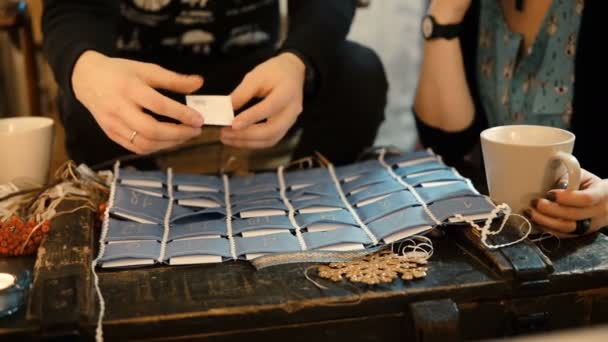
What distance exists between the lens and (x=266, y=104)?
833 mm

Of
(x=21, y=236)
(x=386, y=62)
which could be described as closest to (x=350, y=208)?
(x=21, y=236)

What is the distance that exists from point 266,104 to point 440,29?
408 millimetres

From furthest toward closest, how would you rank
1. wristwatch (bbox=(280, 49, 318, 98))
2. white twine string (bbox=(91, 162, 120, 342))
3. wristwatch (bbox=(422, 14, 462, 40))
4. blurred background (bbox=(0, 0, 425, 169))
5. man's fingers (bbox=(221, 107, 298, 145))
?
blurred background (bbox=(0, 0, 425, 169))
wristwatch (bbox=(422, 14, 462, 40))
wristwatch (bbox=(280, 49, 318, 98))
man's fingers (bbox=(221, 107, 298, 145))
white twine string (bbox=(91, 162, 120, 342))

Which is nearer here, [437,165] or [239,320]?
[239,320]

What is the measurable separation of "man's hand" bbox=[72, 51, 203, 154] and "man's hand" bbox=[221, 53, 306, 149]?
0.05 m

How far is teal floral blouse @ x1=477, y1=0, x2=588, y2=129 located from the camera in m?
1.02

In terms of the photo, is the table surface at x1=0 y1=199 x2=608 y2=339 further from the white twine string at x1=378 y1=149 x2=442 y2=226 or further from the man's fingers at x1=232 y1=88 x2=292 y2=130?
the man's fingers at x1=232 y1=88 x2=292 y2=130

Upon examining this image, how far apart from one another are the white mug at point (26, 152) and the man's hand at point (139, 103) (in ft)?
0.49

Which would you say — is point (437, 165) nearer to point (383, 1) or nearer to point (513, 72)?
point (513, 72)

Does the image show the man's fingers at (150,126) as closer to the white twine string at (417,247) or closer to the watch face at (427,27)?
the white twine string at (417,247)

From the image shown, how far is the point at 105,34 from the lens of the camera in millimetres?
1019

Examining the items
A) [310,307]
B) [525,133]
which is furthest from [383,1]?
[310,307]

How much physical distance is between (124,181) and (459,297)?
45 centimetres

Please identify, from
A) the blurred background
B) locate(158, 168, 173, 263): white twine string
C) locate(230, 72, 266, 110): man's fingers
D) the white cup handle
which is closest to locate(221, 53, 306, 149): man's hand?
locate(230, 72, 266, 110): man's fingers
